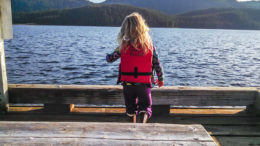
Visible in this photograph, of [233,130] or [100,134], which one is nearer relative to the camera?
[100,134]

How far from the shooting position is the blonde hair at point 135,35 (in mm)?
3047

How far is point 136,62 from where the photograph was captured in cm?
312

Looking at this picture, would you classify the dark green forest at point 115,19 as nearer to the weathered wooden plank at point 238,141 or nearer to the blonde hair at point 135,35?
the weathered wooden plank at point 238,141

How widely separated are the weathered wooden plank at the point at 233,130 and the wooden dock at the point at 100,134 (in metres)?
1.61

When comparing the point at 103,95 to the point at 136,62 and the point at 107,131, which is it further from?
the point at 107,131

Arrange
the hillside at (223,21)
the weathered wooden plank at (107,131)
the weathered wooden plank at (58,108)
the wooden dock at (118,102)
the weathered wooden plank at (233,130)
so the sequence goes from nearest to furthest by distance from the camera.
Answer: the weathered wooden plank at (107,131) < the weathered wooden plank at (233,130) < the wooden dock at (118,102) < the weathered wooden plank at (58,108) < the hillside at (223,21)

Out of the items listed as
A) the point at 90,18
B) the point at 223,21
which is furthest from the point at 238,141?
the point at 223,21

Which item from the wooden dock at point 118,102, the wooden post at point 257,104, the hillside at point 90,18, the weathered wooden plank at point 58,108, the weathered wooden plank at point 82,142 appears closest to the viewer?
the weathered wooden plank at point 82,142

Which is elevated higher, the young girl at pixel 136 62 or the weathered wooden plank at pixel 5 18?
the weathered wooden plank at pixel 5 18

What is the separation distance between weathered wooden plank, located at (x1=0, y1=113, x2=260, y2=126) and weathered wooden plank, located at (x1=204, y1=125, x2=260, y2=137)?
12cm

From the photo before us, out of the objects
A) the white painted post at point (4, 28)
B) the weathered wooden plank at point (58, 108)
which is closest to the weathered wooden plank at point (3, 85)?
the white painted post at point (4, 28)

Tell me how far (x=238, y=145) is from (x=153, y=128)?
1.72m

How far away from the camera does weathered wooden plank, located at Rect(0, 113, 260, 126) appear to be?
4.06 meters

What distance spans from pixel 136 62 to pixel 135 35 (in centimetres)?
35
